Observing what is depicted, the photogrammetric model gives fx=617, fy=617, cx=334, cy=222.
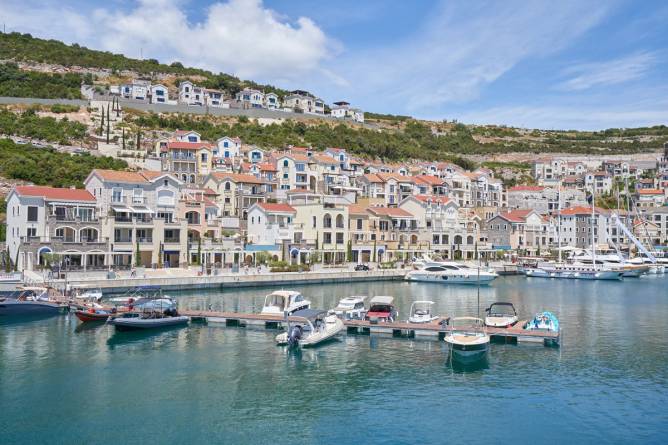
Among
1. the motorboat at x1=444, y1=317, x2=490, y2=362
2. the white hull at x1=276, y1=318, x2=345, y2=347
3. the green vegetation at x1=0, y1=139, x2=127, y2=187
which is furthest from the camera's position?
the green vegetation at x1=0, y1=139, x2=127, y2=187

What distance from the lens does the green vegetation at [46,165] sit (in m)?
78.2

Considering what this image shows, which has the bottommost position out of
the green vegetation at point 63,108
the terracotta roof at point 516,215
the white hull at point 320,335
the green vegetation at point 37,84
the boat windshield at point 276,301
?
the white hull at point 320,335

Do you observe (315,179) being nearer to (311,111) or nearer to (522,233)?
(522,233)

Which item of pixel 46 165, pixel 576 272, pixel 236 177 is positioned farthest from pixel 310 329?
pixel 46 165

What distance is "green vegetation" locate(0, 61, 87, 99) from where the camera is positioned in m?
115

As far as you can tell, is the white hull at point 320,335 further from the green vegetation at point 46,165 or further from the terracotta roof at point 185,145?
the terracotta roof at point 185,145

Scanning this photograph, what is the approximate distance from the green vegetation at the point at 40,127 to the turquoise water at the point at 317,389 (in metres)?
63.3

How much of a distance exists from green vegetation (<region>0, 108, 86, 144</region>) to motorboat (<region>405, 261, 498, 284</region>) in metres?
59.2

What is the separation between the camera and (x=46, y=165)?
80812 millimetres

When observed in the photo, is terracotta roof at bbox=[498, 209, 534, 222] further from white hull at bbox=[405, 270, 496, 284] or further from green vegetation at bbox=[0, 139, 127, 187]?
green vegetation at bbox=[0, 139, 127, 187]

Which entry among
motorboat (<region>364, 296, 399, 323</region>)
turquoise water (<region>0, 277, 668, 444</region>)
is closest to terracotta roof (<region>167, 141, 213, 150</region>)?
turquoise water (<region>0, 277, 668, 444</region>)

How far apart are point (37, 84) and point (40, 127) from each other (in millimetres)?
28928

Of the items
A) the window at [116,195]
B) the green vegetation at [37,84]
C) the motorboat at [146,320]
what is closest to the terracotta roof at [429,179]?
the window at [116,195]

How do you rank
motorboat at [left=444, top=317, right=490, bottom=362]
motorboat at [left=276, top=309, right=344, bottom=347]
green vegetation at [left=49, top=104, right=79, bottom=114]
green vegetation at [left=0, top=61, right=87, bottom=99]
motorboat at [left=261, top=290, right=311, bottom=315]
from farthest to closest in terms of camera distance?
green vegetation at [left=0, top=61, right=87, bottom=99]
green vegetation at [left=49, top=104, right=79, bottom=114]
motorboat at [left=261, top=290, right=311, bottom=315]
motorboat at [left=276, top=309, right=344, bottom=347]
motorboat at [left=444, top=317, right=490, bottom=362]
